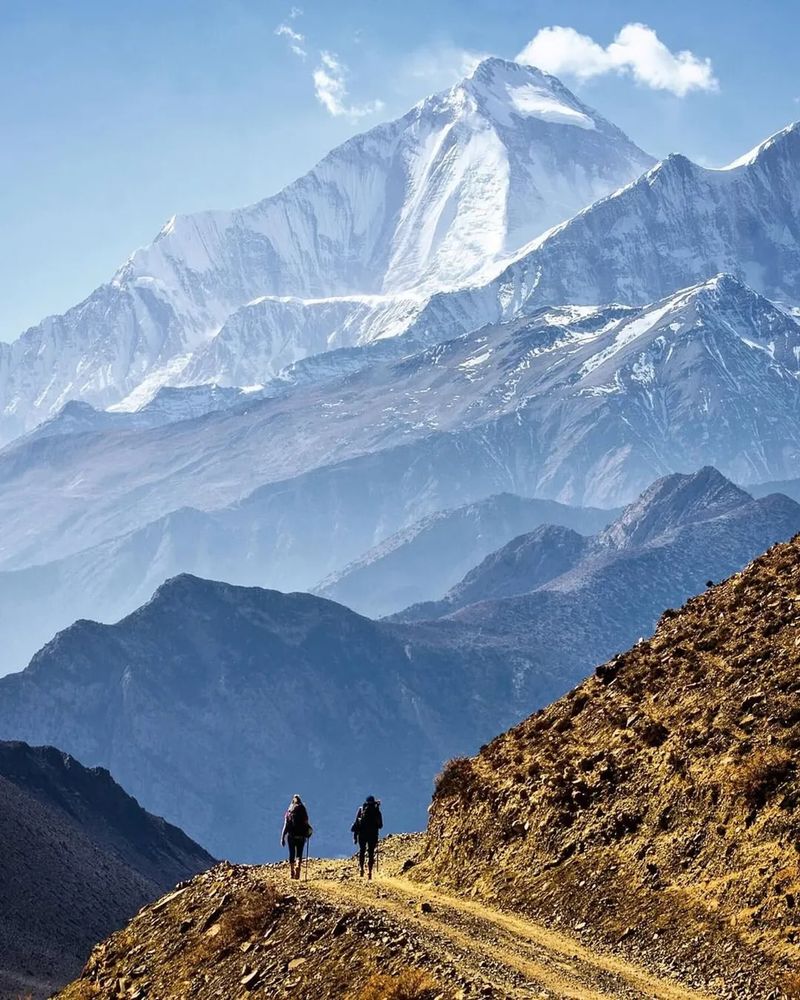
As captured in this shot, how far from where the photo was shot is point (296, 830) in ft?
147

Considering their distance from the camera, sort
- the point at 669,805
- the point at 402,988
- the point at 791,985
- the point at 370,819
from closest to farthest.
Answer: the point at 402,988 → the point at 791,985 → the point at 669,805 → the point at 370,819

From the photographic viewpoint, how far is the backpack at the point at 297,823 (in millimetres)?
44781

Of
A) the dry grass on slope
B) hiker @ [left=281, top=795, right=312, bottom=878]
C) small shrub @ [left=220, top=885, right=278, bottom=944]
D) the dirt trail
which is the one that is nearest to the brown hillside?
the dirt trail

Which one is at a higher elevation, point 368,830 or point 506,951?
point 368,830

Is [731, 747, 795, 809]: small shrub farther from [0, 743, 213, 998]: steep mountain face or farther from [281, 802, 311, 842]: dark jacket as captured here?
[0, 743, 213, 998]: steep mountain face

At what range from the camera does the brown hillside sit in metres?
35.7

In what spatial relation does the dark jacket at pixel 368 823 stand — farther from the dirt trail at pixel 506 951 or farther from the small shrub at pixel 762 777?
the small shrub at pixel 762 777

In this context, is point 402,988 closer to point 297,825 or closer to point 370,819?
point 370,819

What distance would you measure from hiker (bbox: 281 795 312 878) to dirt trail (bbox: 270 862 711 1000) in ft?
10.9

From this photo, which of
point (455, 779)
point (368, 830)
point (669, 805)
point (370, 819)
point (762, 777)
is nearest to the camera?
point (762, 777)

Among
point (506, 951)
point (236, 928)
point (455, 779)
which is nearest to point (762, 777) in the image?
point (506, 951)

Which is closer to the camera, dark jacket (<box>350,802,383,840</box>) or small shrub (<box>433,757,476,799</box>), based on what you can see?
dark jacket (<box>350,802,383,840</box>)

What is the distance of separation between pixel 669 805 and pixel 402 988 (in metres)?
9.84

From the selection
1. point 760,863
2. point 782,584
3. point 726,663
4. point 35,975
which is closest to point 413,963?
point 760,863
